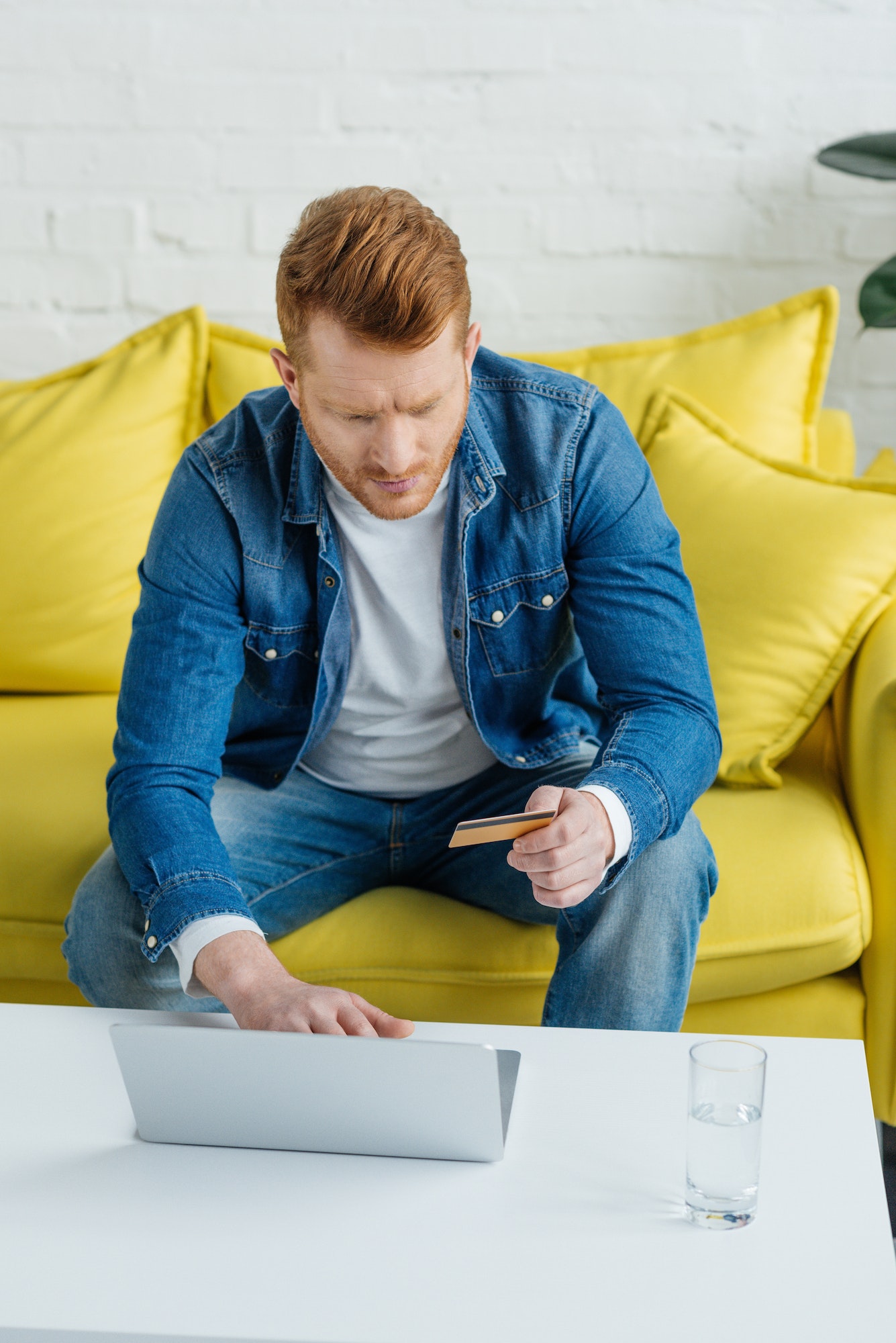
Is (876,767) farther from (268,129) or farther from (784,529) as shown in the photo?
(268,129)

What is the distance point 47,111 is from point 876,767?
5.72ft

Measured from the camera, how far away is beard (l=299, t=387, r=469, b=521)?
3.66 feet

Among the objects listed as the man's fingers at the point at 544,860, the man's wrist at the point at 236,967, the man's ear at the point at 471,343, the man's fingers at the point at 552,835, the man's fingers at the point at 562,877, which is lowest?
the man's wrist at the point at 236,967

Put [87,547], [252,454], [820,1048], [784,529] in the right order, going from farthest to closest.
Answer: [87,547], [784,529], [252,454], [820,1048]

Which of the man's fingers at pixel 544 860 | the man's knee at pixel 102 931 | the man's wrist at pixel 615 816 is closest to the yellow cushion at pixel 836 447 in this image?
the man's wrist at pixel 615 816

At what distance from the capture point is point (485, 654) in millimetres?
1303

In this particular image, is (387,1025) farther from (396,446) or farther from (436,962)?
(396,446)

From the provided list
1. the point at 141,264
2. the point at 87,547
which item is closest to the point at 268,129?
the point at 141,264

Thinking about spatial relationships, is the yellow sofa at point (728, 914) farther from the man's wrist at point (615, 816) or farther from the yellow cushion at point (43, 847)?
the man's wrist at point (615, 816)

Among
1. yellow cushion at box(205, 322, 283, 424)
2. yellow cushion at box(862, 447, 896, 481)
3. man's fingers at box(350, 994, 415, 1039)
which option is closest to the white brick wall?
yellow cushion at box(862, 447, 896, 481)

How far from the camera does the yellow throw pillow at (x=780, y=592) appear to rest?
1473 millimetres

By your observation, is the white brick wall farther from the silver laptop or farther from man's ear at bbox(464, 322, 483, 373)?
the silver laptop

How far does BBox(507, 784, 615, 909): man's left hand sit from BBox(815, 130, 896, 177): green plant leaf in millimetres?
1167

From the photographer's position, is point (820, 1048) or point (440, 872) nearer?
point (820, 1048)
